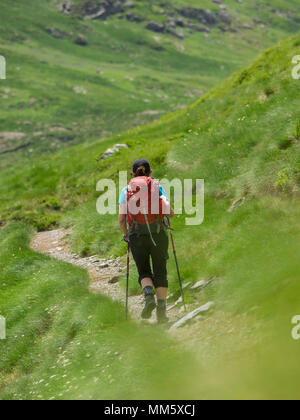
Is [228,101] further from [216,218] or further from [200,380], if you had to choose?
[200,380]

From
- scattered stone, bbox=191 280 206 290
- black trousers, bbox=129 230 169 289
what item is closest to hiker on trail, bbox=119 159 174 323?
black trousers, bbox=129 230 169 289

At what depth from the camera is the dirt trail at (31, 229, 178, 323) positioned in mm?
13055

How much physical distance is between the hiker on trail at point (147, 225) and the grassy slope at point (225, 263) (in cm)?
93

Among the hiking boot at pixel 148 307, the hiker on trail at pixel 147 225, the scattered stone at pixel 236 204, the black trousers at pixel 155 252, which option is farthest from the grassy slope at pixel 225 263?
the black trousers at pixel 155 252

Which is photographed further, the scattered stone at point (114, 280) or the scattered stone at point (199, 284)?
the scattered stone at point (114, 280)

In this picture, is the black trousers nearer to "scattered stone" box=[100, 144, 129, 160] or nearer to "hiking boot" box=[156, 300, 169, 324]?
"hiking boot" box=[156, 300, 169, 324]

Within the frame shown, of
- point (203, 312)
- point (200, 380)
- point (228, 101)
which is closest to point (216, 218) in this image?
point (203, 312)

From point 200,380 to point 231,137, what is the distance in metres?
13.6

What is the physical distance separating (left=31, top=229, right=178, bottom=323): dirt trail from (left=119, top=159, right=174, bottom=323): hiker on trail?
821 mm

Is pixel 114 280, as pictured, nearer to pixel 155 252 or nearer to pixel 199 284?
pixel 199 284

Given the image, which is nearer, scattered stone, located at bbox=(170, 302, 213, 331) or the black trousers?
scattered stone, located at bbox=(170, 302, 213, 331)

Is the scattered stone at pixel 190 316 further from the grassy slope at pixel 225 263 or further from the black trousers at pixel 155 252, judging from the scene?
the black trousers at pixel 155 252

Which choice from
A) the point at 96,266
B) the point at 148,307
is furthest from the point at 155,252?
the point at 96,266

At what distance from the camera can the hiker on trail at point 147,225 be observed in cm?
1066
